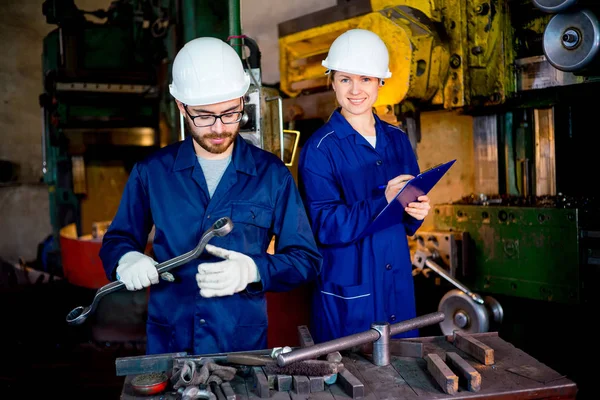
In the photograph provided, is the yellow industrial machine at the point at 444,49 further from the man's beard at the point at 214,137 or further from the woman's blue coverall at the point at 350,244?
the man's beard at the point at 214,137

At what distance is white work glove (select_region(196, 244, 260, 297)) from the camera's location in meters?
1.38

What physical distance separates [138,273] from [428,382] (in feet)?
2.50

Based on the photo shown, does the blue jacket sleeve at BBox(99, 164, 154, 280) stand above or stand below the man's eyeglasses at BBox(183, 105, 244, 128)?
below

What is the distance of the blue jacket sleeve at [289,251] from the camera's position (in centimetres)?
149

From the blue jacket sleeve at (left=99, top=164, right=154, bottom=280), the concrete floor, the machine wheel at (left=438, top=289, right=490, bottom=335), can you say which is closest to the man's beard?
the blue jacket sleeve at (left=99, top=164, right=154, bottom=280)

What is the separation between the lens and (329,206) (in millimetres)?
1839

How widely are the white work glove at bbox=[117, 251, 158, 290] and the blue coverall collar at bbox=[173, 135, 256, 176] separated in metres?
0.31

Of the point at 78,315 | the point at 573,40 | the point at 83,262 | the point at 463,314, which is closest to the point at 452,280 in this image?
the point at 463,314

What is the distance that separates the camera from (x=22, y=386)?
298 cm

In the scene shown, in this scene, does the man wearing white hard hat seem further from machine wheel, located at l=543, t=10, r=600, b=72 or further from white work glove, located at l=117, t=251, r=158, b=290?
machine wheel, located at l=543, t=10, r=600, b=72

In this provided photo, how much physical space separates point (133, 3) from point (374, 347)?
3.89 meters

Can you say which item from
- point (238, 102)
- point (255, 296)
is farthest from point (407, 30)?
point (255, 296)

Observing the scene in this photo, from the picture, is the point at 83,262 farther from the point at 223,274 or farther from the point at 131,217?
the point at 223,274

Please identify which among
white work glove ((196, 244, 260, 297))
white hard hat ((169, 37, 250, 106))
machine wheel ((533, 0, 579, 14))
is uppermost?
machine wheel ((533, 0, 579, 14))
